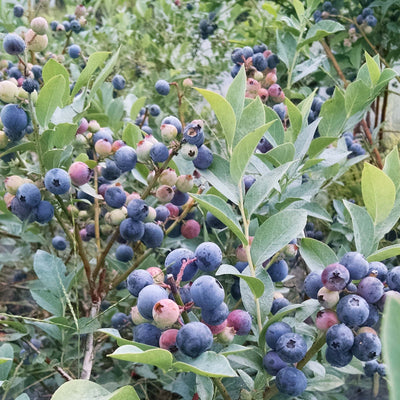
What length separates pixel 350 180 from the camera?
1.73 metres

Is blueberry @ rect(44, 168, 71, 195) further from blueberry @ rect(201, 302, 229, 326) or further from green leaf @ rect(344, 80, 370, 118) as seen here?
green leaf @ rect(344, 80, 370, 118)

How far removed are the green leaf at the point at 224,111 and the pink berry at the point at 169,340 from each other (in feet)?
0.85

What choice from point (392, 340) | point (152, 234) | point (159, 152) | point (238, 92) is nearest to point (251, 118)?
point (238, 92)

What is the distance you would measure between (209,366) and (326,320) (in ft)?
0.54

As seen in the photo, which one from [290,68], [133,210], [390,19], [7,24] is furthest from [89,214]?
[390,19]

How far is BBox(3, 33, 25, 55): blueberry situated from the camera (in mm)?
710

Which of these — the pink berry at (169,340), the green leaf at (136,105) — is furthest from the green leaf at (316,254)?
the green leaf at (136,105)

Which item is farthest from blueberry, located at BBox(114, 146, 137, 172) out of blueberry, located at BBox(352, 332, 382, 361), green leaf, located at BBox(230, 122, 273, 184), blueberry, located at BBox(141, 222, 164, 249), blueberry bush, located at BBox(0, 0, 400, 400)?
blueberry, located at BBox(352, 332, 382, 361)

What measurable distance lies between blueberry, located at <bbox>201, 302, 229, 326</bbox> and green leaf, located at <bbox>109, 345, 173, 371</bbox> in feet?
0.26

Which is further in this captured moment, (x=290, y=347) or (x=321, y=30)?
(x=321, y=30)

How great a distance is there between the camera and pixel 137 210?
0.74 m

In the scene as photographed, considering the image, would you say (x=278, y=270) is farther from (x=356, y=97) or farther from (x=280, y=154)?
(x=356, y=97)

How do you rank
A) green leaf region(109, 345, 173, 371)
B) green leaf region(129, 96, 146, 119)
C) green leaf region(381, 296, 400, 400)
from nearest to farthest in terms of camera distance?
green leaf region(381, 296, 400, 400), green leaf region(109, 345, 173, 371), green leaf region(129, 96, 146, 119)

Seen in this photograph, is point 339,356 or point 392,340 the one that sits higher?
point 392,340
